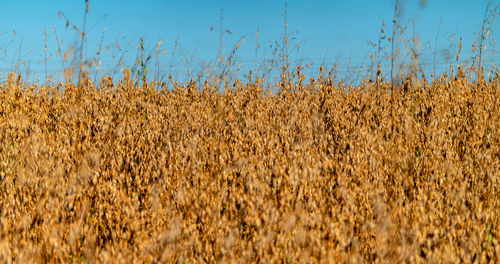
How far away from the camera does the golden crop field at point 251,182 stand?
146cm

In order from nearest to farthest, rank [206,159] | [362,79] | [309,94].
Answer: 1. [206,159]
2. [309,94]
3. [362,79]

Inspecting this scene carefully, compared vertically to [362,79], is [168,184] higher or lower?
lower

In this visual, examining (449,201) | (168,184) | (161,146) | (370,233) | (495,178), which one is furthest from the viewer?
(161,146)

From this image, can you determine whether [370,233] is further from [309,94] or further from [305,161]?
[309,94]

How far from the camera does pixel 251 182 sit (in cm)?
185

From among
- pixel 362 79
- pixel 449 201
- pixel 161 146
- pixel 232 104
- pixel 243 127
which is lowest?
pixel 449 201

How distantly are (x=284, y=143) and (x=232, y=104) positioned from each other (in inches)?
45.4

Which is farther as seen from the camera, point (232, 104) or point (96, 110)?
point (232, 104)

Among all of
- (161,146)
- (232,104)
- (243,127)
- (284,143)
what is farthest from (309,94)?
(161,146)

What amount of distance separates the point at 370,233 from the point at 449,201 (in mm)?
413

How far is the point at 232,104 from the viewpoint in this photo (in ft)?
11.9

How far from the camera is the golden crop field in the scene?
1456 millimetres

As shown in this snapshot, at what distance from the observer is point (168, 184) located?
1.95m

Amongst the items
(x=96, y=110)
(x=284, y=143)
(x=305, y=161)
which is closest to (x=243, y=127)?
(x=284, y=143)
